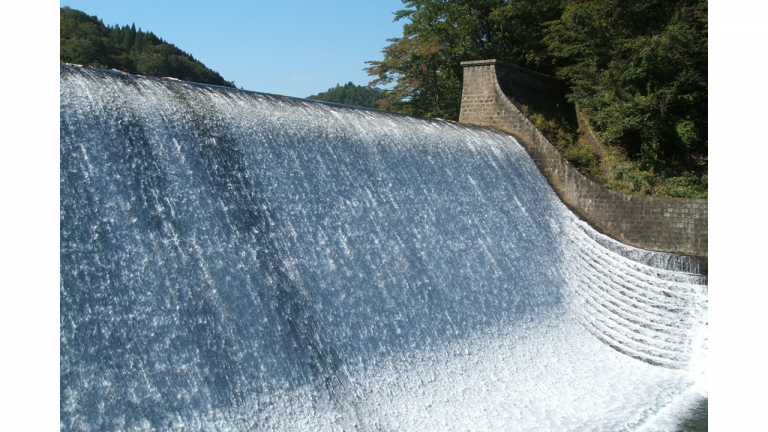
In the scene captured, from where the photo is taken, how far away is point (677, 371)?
796cm

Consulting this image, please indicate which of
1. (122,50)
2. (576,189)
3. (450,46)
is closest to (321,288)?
(576,189)

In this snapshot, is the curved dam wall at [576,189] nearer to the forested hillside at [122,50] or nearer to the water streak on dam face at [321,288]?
the water streak on dam face at [321,288]

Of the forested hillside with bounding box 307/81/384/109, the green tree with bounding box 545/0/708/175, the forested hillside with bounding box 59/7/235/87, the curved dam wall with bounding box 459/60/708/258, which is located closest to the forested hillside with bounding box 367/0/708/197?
the green tree with bounding box 545/0/708/175

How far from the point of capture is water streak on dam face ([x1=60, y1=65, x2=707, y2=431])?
4828mm

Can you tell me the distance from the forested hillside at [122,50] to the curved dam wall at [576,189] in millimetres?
28076

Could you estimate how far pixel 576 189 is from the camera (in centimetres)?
1077

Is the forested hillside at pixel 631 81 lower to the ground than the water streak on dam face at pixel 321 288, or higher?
higher

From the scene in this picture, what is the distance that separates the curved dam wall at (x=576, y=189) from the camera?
945cm

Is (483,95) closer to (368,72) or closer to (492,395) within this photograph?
(492,395)

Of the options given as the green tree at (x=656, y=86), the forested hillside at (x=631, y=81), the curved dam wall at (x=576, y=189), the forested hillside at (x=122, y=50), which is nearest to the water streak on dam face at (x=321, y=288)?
the curved dam wall at (x=576, y=189)

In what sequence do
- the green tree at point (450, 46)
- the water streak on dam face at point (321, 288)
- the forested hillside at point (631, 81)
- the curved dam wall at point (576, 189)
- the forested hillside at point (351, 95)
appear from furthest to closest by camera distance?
1. the forested hillside at point (351, 95)
2. the green tree at point (450, 46)
3. the forested hillside at point (631, 81)
4. the curved dam wall at point (576, 189)
5. the water streak on dam face at point (321, 288)

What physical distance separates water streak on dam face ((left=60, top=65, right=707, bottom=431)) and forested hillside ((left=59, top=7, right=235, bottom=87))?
1234 inches

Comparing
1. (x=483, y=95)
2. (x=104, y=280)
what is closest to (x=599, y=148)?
(x=483, y=95)

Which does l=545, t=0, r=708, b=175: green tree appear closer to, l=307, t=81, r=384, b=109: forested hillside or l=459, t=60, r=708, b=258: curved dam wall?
l=459, t=60, r=708, b=258: curved dam wall
